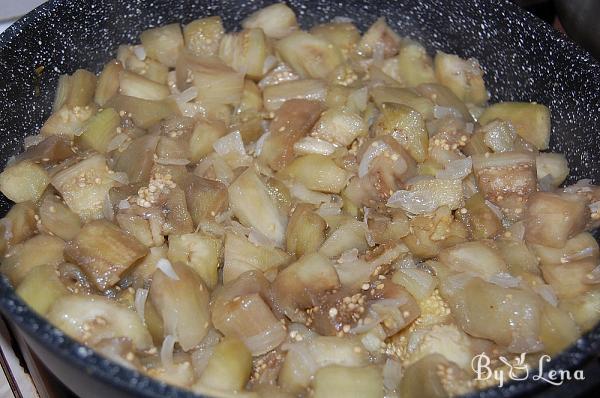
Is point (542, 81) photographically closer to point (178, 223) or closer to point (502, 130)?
point (502, 130)

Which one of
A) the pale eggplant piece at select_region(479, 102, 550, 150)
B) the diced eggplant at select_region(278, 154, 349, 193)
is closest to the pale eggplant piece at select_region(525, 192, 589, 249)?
the pale eggplant piece at select_region(479, 102, 550, 150)

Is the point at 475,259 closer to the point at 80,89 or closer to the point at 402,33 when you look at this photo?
the point at 402,33

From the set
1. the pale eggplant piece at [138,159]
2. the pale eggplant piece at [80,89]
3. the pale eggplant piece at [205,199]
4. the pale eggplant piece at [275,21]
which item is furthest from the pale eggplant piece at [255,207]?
the pale eggplant piece at [275,21]

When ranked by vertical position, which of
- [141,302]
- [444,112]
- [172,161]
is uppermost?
[444,112]

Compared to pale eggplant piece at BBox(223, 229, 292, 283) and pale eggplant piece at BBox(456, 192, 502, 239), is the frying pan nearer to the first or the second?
pale eggplant piece at BBox(456, 192, 502, 239)

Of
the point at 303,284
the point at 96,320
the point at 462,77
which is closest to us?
the point at 96,320

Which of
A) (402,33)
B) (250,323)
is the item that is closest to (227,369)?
(250,323)
